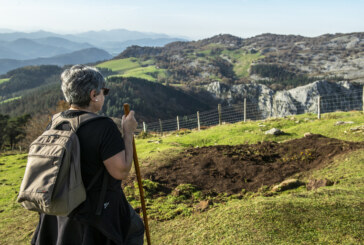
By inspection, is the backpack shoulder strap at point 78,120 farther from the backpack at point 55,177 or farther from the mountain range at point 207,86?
the mountain range at point 207,86

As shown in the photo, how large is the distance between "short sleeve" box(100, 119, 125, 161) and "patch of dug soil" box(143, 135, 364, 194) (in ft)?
18.0

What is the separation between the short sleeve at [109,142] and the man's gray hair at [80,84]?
1.20 ft

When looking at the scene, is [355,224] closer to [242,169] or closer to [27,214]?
[242,169]

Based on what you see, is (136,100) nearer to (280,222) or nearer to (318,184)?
(318,184)

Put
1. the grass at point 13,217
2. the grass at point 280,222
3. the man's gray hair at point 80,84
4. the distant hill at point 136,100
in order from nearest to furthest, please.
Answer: the man's gray hair at point 80,84
the grass at point 280,222
the grass at point 13,217
the distant hill at point 136,100

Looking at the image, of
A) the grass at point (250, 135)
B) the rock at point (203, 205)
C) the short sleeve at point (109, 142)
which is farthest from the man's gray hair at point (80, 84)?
the grass at point (250, 135)

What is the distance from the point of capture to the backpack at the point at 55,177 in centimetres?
230

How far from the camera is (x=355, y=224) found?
472 cm

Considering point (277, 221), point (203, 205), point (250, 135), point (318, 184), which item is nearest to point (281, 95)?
point (250, 135)

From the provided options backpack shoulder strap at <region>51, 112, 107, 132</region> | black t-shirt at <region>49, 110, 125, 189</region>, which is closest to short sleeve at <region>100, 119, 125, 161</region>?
black t-shirt at <region>49, 110, 125, 189</region>

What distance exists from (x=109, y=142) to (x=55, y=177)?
510 mm

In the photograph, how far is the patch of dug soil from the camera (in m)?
8.11

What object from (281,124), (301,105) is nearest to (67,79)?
(281,124)

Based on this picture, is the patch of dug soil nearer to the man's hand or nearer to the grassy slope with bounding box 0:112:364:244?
the grassy slope with bounding box 0:112:364:244
